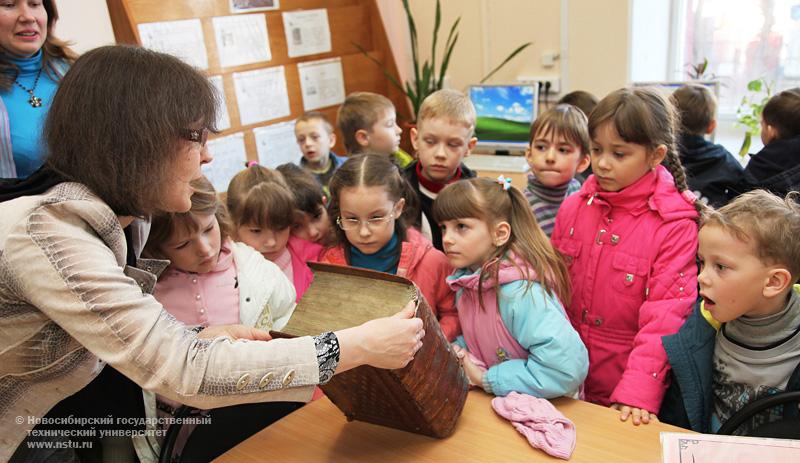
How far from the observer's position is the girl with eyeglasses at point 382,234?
5.89ft

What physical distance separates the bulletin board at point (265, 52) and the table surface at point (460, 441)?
2.56 m

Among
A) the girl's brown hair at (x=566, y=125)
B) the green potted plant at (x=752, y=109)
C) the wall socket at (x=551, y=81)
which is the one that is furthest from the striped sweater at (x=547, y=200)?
the wall socket at (x=551, y=81)

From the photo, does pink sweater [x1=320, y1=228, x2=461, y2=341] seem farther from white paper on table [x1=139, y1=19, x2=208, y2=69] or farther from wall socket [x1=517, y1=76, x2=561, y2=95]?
wall socket [x1=517, y1=76, x2=561, y2=95]

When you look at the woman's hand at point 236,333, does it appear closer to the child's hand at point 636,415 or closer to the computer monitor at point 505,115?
the child's hand at point 636,415

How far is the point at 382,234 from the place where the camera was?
185 cm

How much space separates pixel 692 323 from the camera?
4.65ft

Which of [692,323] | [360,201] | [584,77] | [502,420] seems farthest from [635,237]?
[584,77]

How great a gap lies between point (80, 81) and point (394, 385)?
2.61ft

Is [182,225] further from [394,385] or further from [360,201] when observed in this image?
[394,385]

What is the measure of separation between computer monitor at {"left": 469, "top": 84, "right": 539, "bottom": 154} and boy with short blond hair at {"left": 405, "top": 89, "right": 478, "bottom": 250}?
201 cm

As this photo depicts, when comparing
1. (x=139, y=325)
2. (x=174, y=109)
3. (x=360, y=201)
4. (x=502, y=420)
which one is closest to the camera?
(x=139, y=325)

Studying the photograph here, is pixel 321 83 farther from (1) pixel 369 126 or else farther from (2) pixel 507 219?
(2) pixel 507 219

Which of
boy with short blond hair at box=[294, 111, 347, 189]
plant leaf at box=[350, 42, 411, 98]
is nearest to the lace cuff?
boy with short blond hair at box=[294, 111, 347, 189]

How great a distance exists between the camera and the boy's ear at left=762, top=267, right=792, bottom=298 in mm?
1242
